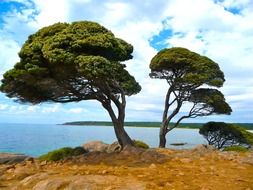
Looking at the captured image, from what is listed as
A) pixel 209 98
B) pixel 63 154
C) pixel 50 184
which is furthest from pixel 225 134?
pixel 50 184

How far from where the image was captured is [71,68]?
60.8ft

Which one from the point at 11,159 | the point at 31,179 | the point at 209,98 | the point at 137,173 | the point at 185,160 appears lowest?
the point at 31,179

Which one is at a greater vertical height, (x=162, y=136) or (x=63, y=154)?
(x=162, y=136)

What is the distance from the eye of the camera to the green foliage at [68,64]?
57.4 ft

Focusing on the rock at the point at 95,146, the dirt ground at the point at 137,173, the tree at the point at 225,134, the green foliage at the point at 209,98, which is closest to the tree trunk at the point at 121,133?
the dirt ground at the point at 137,173

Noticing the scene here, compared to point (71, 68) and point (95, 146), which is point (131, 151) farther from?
point (95, 146)

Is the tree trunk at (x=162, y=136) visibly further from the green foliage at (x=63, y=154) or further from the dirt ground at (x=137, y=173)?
the green foliage at (x=63, y=154)

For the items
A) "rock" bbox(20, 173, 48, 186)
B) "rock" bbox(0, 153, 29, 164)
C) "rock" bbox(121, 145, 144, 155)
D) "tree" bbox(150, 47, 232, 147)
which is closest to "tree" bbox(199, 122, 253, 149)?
"tree" bbox(150, 47, 232, 147)

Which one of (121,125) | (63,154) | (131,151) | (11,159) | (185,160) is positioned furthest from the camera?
(63,154)

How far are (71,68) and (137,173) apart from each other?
6993 millimetres

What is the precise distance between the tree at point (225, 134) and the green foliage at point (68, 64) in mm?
15052

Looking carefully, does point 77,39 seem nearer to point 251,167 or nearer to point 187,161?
point 187,161

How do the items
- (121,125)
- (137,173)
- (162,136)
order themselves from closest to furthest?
(137,173), (121,125), (162,136)

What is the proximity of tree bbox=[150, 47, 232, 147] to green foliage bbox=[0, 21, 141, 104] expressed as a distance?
765 centimetres
